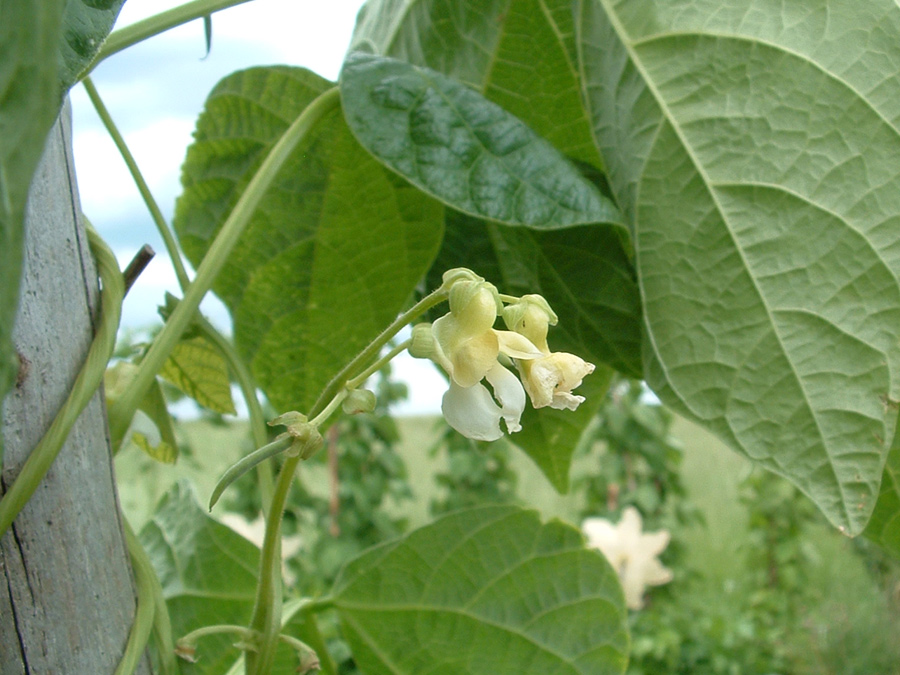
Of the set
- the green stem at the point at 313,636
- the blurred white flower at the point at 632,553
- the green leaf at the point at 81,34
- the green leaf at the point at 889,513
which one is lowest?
the blurred white flower at the point at 632,553

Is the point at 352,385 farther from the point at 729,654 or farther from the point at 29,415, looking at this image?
the point at 729,654

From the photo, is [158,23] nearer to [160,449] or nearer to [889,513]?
[160,449]

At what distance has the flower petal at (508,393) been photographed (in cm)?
27

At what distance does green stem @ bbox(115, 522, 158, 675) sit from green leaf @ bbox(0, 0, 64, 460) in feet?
0.62

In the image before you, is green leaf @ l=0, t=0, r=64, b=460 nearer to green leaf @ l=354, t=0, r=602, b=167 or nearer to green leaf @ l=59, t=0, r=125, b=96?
green leaf @ l=59, t=0, r=125, b=96

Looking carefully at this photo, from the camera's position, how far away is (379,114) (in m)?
0.39

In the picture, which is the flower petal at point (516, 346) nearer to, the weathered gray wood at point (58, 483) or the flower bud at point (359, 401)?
the flower bud at point (359, 401)

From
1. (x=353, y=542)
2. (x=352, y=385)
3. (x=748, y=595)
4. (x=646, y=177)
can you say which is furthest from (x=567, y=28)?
(x=748, y=595)

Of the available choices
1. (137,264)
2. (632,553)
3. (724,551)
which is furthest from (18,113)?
(724,551)

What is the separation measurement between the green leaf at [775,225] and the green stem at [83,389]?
0.23 m

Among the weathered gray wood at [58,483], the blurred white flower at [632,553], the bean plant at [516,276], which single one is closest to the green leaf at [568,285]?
the bean plant at [516,276]

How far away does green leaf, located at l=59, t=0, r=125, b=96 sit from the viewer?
236 millimetres

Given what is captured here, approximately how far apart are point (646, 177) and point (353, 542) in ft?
5.72

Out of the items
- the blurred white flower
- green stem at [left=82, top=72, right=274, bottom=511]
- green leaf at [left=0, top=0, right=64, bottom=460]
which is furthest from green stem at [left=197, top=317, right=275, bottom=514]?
the blurred white flower
